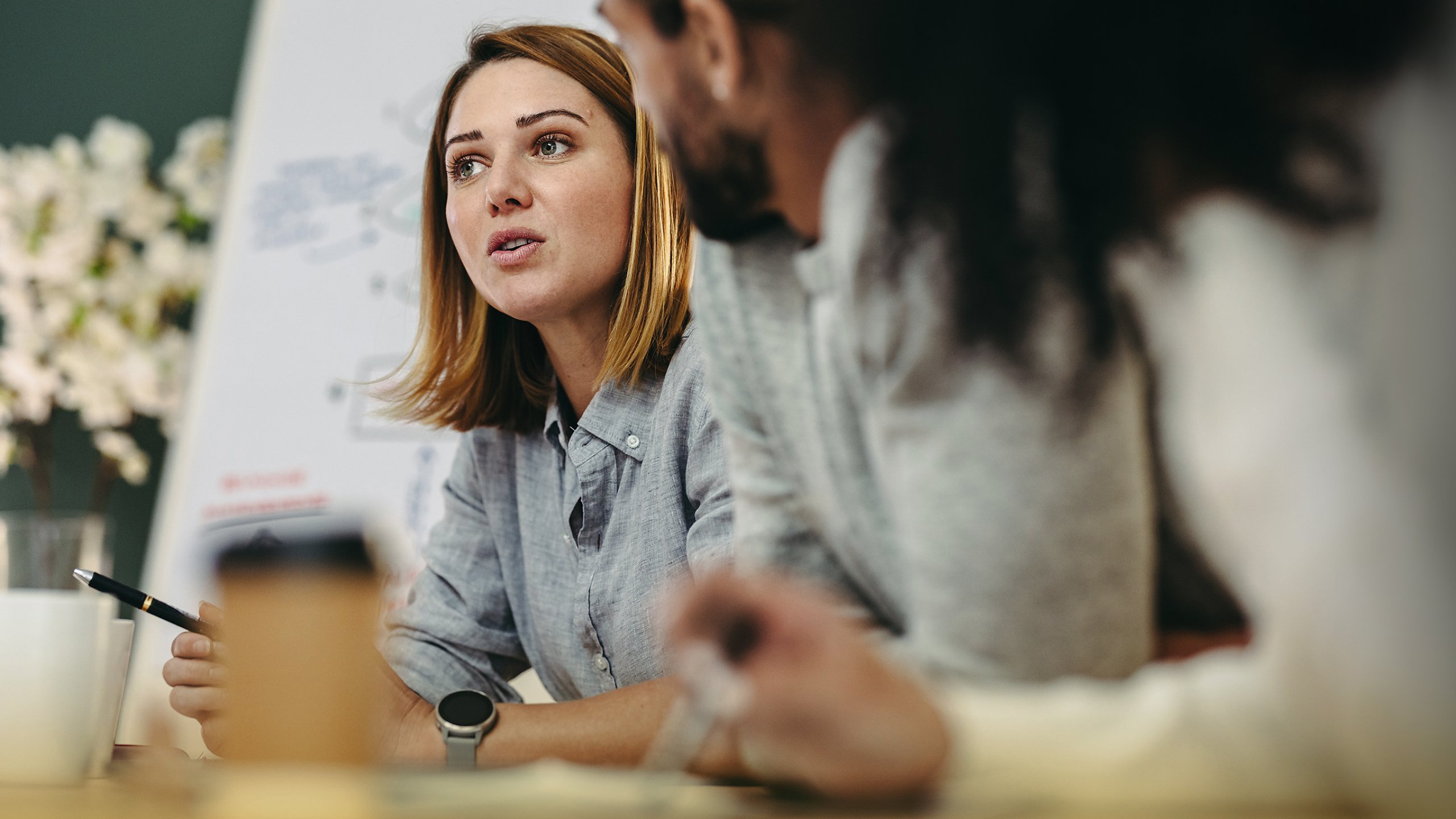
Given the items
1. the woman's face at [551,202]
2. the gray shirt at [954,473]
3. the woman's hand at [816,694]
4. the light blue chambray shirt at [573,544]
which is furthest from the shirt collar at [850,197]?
the woman's face at [551,202]

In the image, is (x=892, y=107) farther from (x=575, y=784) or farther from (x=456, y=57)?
(x=456, y=57)

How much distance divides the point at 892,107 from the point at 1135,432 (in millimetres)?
185

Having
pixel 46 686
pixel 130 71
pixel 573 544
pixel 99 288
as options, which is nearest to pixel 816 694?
pixel 46 686

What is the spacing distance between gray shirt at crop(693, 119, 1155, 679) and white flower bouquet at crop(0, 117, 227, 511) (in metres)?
1.45

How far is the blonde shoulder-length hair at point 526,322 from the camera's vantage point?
0.99 metres

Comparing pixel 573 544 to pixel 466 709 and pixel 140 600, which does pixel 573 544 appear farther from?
pixel 140 600

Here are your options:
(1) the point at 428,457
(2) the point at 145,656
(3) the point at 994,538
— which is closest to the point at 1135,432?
(3) the point at 994,538

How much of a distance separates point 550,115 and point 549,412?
0.26 m

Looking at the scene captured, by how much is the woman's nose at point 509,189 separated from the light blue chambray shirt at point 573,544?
0.18m

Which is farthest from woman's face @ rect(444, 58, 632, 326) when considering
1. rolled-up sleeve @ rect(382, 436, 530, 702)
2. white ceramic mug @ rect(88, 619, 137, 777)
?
white ceramic mug @ rect(88, 619, 137, 777)

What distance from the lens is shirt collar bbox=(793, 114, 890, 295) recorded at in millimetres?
538

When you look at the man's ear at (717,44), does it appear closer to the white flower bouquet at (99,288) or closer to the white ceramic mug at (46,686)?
the white ceramic mug at (46,686)

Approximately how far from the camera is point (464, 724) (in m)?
0.89

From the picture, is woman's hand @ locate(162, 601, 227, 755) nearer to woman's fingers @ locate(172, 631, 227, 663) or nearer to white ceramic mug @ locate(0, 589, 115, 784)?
woman's fingers @ locate(172, 631, 227, 663)
